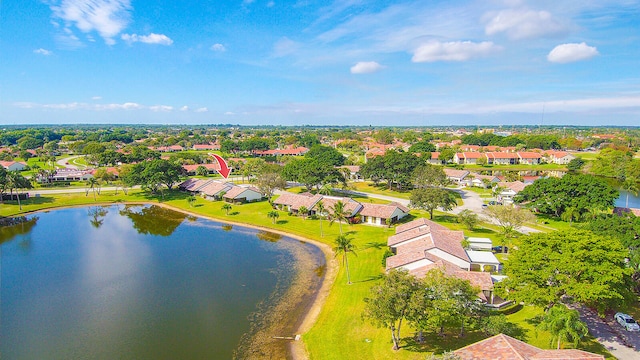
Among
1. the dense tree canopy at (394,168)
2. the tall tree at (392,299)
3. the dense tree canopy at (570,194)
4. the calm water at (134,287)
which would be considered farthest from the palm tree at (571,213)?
the tall tree at (392,299)

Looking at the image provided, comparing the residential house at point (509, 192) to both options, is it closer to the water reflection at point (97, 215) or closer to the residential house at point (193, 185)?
the residential house at point (193, 185)

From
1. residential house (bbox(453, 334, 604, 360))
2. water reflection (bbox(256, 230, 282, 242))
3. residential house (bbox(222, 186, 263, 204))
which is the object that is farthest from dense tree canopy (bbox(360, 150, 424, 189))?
residential house (bbox(453, 334, 604, 360))

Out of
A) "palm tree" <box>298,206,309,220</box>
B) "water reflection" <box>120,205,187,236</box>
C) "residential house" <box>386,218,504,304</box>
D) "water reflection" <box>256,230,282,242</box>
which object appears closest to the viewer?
"residential house" <box>386,218,504,304</box>

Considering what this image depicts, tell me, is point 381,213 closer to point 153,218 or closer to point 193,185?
point 153,218

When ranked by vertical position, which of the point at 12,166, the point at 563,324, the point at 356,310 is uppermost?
the point at 12,166

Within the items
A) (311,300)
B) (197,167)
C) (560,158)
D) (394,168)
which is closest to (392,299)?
(311,300)

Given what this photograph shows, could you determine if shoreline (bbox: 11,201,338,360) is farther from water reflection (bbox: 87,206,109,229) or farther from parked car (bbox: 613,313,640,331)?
water reflection (bbox: 87,206,109,229)

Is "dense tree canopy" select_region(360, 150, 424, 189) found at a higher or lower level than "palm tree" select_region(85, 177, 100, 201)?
higher
